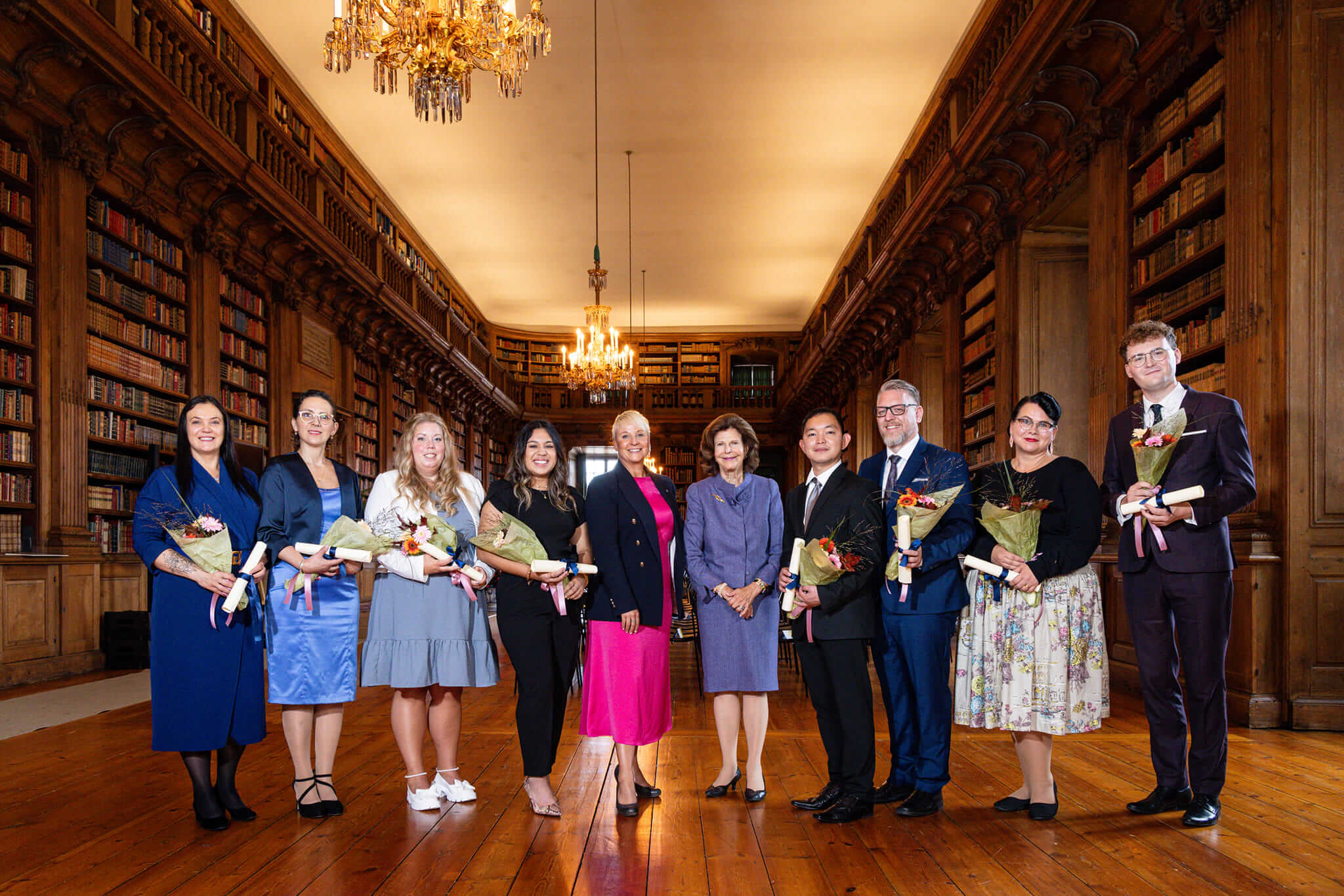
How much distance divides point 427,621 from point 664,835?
3.28ft

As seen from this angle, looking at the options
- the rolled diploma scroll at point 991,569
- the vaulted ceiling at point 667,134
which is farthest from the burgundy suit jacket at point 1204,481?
the vaulted ceiling at point 667,134

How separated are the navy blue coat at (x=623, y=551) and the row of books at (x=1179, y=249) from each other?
3205 mm

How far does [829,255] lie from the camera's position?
13.8 metres

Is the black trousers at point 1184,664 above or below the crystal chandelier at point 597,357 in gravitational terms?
below

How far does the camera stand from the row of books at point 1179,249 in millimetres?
4692

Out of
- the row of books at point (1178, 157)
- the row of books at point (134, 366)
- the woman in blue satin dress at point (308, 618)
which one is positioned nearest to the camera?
the woman in blue satin dress at point (308, 618)

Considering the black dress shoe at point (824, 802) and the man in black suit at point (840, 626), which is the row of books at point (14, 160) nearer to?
the man in black suit at point (840, 626)

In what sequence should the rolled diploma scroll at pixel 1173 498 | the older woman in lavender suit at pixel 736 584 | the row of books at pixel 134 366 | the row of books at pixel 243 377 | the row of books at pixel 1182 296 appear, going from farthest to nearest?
the row of books at pixel 243 377 → the row of books at pixel 134 366 → the row of books at pixel 1182 296 → the older woman in lavender suit at pixel 736 584 → the rolled diploma scroll at pixel 1173 498

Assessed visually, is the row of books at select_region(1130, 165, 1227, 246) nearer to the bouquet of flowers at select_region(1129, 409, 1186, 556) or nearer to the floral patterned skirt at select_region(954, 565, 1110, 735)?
the bouquet of flowers at select_region(1129, 409, 1186, 556)

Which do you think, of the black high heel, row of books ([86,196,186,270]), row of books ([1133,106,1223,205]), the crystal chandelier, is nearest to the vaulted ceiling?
the crystal chandelier

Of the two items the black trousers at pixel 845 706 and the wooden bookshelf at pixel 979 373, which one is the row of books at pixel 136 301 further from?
the wooden bookshelf at pixel 979 373

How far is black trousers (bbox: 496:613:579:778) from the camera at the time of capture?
9.98 feet

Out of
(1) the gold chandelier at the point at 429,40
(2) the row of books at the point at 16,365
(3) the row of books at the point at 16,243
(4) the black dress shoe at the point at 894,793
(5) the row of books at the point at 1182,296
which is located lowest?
(4) the black dress shoe at the point at 894,793

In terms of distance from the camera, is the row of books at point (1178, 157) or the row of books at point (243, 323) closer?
the row of books at point (1178, 157)
